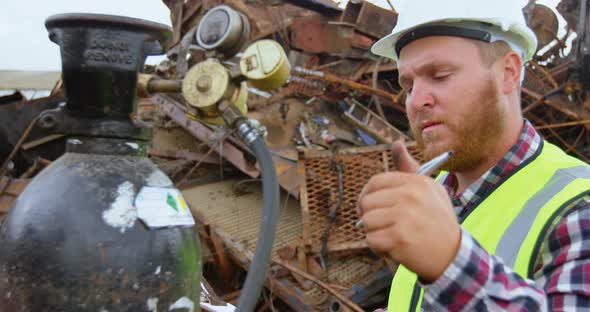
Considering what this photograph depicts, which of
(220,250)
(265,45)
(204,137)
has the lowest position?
(220,250)

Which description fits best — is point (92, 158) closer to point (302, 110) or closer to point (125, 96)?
point (125, 96)

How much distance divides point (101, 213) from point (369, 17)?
497 centimetres

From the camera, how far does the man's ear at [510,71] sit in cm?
113

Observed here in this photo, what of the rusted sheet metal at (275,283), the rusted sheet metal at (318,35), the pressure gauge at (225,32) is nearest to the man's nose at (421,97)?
the pressure gauge at (225,32)

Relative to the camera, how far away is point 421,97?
105cm

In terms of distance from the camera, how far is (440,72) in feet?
3.43

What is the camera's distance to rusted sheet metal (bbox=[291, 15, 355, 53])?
17.1 ft

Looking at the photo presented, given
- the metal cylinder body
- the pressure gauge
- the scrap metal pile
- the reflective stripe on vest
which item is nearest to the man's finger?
the reflective stripe on vest

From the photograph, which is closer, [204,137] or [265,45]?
[265,45]

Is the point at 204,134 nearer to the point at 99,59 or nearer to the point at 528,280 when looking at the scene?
the point at 99,59

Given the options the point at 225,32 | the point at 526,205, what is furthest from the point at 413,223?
the point at 225,32

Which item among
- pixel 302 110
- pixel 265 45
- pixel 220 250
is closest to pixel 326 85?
pixel 302 110

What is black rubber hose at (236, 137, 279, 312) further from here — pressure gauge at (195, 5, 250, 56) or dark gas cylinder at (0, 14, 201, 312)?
pressure gauge at (195, 5, 250, 56)

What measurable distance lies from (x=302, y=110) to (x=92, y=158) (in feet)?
12.7
